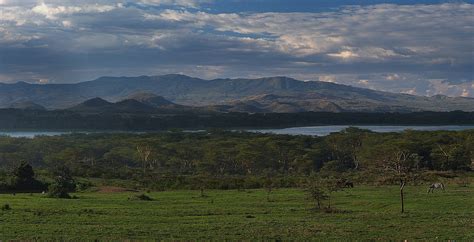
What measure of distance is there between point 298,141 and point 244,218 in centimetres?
8451

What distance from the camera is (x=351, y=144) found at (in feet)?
360

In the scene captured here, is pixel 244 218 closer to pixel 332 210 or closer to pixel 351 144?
pixel 332 210

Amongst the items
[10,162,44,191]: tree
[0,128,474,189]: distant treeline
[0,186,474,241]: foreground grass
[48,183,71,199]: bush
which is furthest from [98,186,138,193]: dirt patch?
[0,128,474,189]: distant treeline

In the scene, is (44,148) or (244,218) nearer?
(244,218)

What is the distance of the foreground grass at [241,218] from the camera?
2483 cm

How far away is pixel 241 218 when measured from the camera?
3078 cm

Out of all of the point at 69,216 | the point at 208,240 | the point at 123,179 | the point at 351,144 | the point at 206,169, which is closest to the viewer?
the point at 208,240

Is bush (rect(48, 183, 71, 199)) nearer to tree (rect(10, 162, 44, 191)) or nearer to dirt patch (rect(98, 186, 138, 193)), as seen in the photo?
dirt patch (rect(98, 186, 138, 193))

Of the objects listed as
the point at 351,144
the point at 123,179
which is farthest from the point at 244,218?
the point at 351,144

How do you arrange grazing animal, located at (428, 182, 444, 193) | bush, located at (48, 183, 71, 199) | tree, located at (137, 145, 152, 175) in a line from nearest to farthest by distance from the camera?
bush, located at (48, 183, 71, 199) < grazing animal, located at (428, 182, 444, 193) < tree, located at (137, 145, 152, 175)

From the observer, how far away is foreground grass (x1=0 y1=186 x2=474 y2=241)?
24828 millimetres

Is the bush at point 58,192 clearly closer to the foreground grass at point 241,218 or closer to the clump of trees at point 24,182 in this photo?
the foreground grass at point 241,218

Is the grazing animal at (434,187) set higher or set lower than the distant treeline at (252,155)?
higher

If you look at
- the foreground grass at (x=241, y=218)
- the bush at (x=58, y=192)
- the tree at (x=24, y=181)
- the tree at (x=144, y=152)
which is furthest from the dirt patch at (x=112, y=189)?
the tree at (x=144, y=152)
